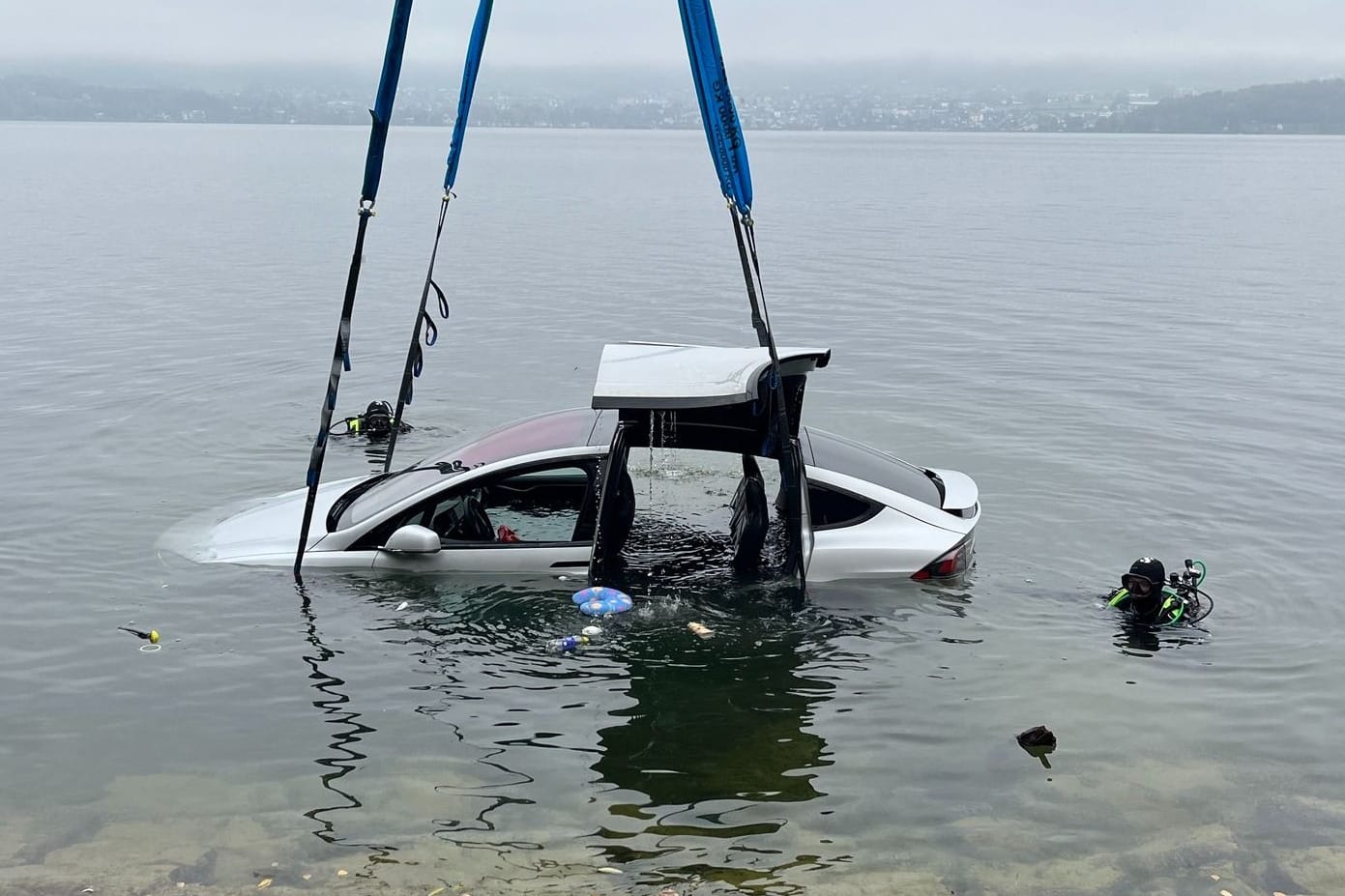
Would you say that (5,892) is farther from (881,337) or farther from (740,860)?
(881,337)

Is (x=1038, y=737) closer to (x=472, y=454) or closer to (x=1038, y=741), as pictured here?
(x=1038, y=741)

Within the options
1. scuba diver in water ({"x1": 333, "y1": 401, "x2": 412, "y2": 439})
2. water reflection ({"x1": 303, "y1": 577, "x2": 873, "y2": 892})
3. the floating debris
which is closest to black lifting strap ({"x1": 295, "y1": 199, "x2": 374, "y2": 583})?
water reflection ({"x1": 303, "y1": 577, "x2": 873, "y2": 892})

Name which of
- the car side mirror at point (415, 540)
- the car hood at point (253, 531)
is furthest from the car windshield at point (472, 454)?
the car side mirror at point (415, 540)

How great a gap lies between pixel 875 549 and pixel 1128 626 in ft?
7.42

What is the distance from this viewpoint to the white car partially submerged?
→ 1043 cm

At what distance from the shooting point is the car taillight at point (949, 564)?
10805 mm

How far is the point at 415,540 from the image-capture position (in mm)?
10375

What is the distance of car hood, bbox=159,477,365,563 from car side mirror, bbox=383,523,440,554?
3.28 feet

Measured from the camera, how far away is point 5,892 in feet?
22.9

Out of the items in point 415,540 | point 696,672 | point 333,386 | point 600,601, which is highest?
point 333,386

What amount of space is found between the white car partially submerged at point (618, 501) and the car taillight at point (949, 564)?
0.04 feet

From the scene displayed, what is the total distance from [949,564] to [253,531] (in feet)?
20.4

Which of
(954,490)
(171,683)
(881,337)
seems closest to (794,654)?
(954,490)

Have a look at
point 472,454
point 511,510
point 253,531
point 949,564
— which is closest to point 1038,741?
point 949,564
